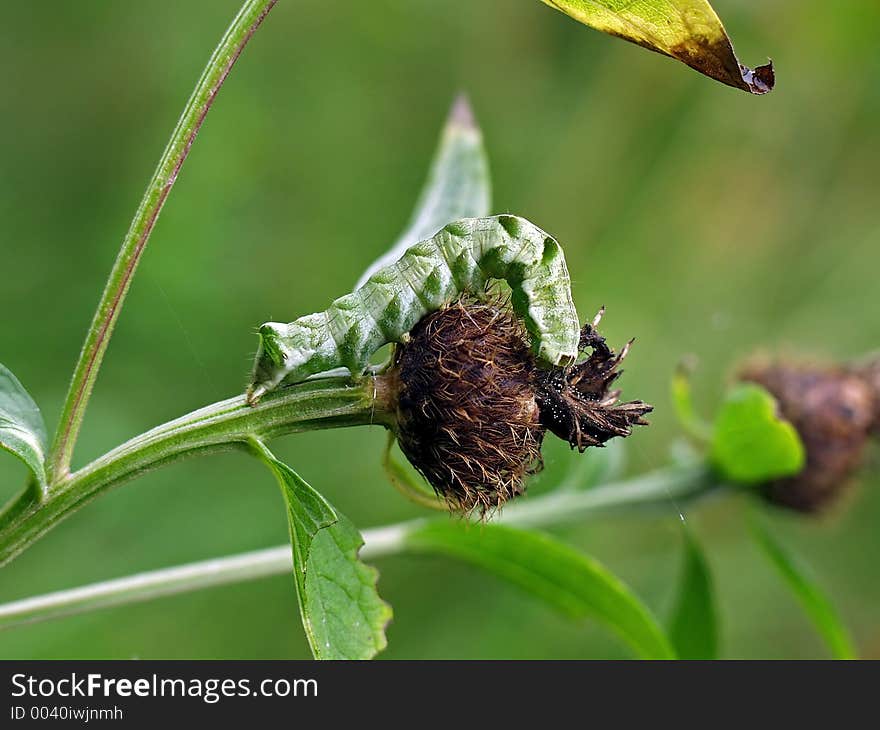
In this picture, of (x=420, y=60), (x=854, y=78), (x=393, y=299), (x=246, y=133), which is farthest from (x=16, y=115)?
(x=854, y=78)

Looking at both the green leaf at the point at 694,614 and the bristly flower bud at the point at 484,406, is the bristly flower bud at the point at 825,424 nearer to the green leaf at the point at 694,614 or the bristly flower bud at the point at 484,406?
the green leaf at the point at 694,614

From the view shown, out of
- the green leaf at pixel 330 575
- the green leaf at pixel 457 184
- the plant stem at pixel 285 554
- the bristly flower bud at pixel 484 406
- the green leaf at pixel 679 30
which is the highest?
the green leaf at pixel 679 30

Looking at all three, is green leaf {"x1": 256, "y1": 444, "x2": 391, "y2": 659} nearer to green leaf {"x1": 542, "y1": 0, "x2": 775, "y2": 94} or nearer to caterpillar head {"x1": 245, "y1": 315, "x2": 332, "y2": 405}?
caterpillar head {"x1": 245, "y1": 315, "x2": 332, "y2": 405}

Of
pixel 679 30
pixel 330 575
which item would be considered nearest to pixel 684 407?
pixel 330 575

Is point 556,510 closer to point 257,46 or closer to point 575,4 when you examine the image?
point 575,4

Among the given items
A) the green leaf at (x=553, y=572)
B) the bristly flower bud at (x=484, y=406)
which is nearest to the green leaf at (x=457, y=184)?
the bristly flower bud at (x=484, y=406)
